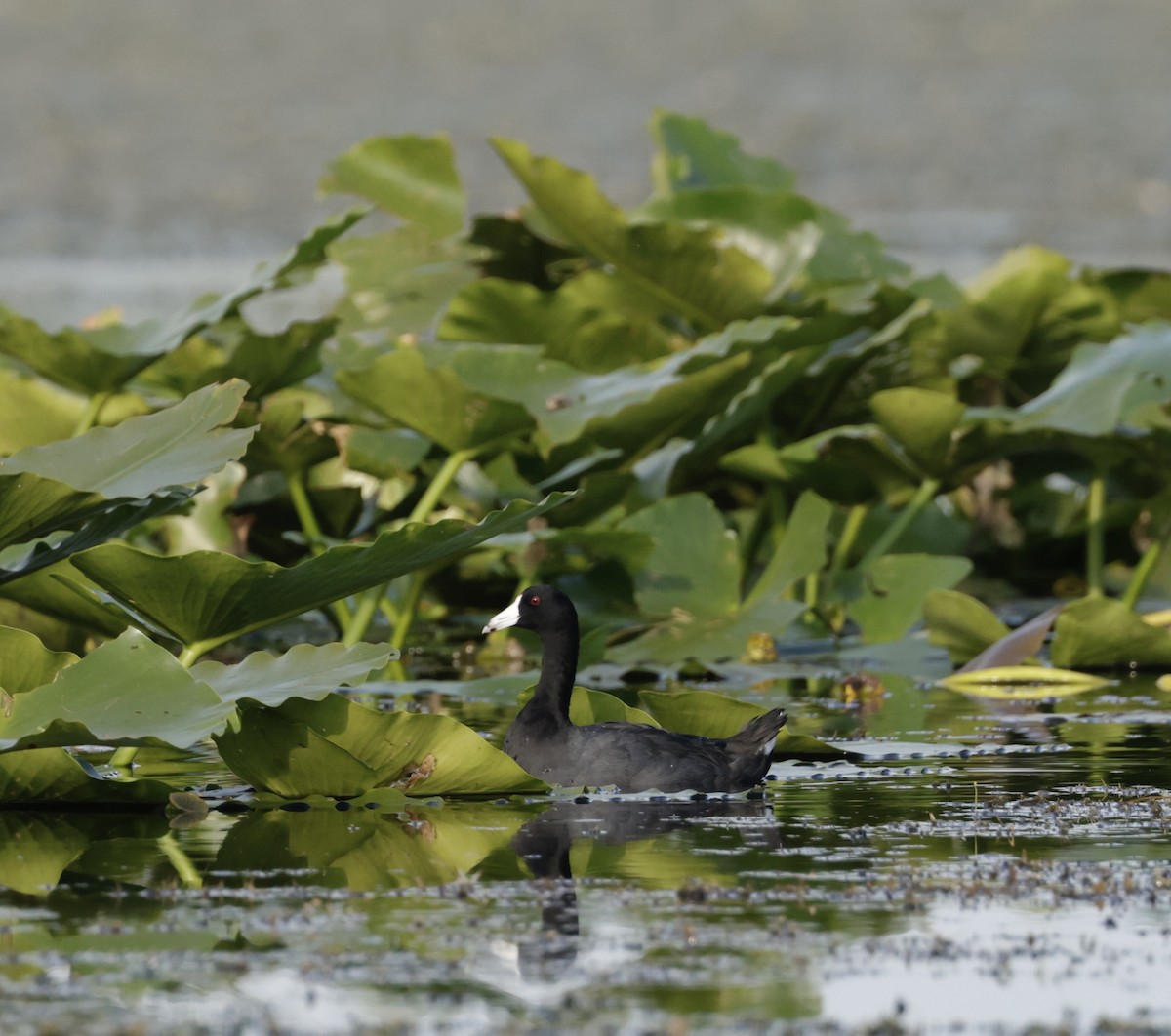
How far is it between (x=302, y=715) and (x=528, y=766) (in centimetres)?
78

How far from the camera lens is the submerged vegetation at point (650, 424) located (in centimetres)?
710

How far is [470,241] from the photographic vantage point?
9.52 metres

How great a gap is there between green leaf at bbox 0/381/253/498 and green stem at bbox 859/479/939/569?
3.67m

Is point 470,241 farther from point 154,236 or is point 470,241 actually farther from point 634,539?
point 154,236

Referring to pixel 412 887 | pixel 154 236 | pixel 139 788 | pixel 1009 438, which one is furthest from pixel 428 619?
pixel 154 236

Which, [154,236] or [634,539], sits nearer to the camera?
[634,539]

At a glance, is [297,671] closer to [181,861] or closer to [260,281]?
[181,861]

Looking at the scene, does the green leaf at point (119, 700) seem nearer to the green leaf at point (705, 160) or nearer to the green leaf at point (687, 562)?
the green leaf at point (687, 562)

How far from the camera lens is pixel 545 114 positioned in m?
20.6

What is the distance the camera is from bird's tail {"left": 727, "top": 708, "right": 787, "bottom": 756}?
5.16 meters

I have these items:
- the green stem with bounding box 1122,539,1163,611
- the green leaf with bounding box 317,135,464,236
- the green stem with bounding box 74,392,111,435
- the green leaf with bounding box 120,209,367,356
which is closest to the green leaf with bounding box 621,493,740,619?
the green leaf with bounding box 120,209,367,356

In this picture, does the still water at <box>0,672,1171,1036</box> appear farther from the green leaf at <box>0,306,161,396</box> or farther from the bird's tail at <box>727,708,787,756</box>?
the green leaf at <box>0,306,161,396</box>

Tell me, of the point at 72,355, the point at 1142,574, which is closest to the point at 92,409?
the point at 72,355

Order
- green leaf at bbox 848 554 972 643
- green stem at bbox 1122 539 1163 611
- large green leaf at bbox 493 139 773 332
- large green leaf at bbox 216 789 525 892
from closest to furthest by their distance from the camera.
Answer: large green leaf at bbox 216 789 525 892 → green leaf at bbox 848 554 972 643 → green stem at bbox 1122 539 1163 611 → large green leaf at bbox 493 139 773 332
